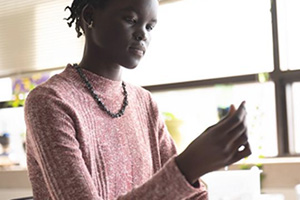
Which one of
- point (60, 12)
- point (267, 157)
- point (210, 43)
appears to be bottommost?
point (267, 157)

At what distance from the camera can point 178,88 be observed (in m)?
2.55

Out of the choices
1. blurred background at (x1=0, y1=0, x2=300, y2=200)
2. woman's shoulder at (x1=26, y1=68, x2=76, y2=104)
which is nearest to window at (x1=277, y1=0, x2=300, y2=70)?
blurred background at (x1=0, y1=0, x2=300, y2=200)

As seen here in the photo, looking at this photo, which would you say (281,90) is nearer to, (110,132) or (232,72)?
(232,72)

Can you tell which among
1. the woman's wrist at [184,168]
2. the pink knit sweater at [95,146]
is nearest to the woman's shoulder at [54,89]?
the pink knit sweater at [95,146]

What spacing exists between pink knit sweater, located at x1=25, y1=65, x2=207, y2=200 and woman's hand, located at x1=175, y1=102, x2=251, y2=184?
19 mm

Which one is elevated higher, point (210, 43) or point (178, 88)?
point (210, 43)

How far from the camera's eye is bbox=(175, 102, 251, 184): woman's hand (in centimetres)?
59

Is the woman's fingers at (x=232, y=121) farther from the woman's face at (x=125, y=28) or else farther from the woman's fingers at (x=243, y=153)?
the woman's face at (x=125, y=28)

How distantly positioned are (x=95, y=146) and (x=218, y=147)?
31 cm

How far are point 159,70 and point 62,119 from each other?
182cm

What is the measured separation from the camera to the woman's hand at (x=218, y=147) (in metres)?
0.59

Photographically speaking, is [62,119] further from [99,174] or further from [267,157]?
[267,157]

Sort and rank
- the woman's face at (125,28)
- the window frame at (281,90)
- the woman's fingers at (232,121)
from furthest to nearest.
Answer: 1. the window frame at (281,90)
2. the woman's face at (125,28)
3. the woman's fingers at (232,121)

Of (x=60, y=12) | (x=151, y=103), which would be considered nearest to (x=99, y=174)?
(x=151, y=103)
